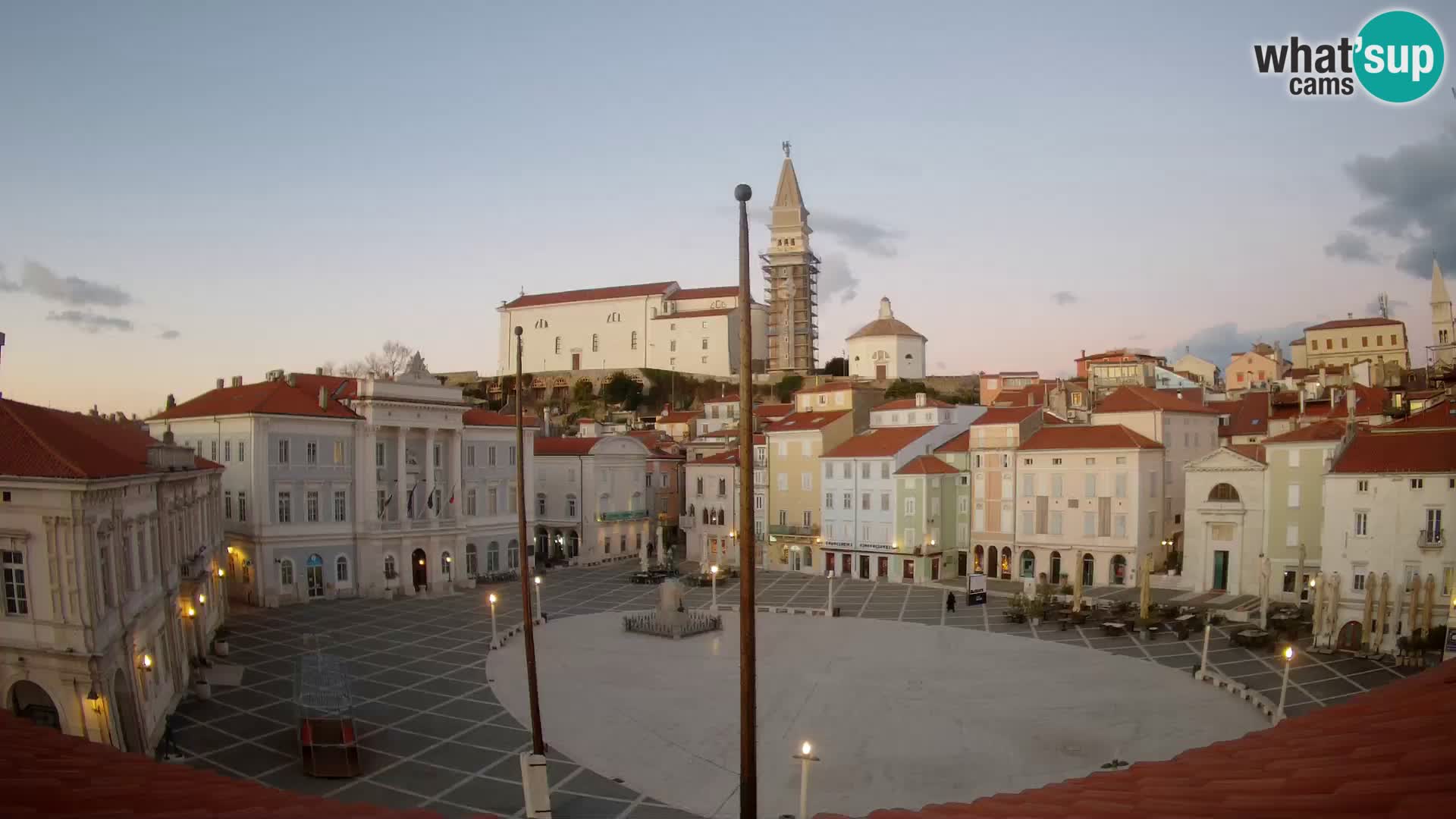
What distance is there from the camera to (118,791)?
803 centimetres

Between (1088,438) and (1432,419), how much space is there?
18563 millimetres

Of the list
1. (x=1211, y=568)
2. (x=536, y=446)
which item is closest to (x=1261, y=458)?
(x=1211, y=568)

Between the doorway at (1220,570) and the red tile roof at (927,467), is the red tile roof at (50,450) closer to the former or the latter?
the red tile roof at (927,467)

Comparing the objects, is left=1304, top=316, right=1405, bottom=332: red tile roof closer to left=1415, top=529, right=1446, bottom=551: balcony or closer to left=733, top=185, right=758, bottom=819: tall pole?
left=1415, top=529, right=1446, bottom=551: balcony

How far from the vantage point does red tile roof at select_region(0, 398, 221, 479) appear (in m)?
20.7

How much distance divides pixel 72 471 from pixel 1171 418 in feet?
182

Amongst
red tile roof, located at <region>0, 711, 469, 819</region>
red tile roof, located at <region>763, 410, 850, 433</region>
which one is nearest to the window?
red tile roof, located at <region>0, 711, 469, 819</region>

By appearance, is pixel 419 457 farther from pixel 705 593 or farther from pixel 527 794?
pixel 527 794

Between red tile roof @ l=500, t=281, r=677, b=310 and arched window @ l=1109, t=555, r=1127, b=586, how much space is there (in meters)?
86.7

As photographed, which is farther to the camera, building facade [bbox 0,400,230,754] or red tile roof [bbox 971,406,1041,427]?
red tile roof [bbox 971,406,1041,427]

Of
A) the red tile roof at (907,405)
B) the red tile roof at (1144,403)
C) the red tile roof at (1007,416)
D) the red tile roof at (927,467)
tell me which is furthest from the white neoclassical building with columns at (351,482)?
the red tile roof at (1144,403)

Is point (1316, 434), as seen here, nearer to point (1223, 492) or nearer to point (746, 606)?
point (1223, 492)

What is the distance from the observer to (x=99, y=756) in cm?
1012

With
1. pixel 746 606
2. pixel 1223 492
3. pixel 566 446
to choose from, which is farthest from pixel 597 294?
pixel 746 606
